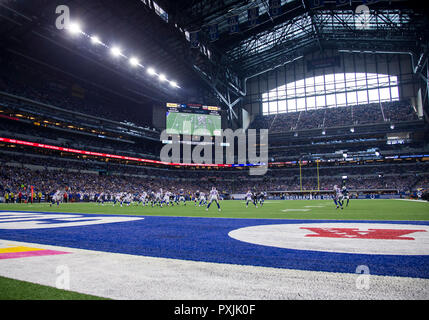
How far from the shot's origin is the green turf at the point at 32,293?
2.70m

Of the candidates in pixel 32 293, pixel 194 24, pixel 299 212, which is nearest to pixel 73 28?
pixel 194 24

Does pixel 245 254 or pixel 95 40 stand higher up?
pixel 95 40

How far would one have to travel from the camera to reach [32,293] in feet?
9.35

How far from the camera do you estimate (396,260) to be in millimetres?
4301

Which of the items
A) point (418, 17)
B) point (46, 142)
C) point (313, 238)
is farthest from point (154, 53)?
point (313, 238)

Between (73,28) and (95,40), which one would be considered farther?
(95,40)

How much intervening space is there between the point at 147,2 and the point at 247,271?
109 ft

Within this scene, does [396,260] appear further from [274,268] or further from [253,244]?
[253,244]

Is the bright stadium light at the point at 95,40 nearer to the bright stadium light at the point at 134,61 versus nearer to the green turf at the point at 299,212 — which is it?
the bright stadium light at the point at 134,61

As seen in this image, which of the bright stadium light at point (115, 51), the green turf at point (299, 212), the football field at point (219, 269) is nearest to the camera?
the football field at point (219, 269)

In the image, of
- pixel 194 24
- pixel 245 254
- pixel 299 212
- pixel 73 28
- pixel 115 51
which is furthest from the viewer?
pixel 115 51

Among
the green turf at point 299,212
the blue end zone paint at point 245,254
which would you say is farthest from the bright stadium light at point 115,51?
the blue end zone paint at point 245,254

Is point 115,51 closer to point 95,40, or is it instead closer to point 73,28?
point 95,40

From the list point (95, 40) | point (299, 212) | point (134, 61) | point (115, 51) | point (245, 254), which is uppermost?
point (95, 40)
